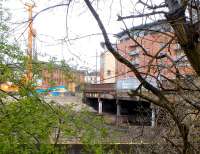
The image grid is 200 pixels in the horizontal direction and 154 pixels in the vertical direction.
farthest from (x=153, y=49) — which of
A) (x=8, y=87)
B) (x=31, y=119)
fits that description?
(x=8, y=87)

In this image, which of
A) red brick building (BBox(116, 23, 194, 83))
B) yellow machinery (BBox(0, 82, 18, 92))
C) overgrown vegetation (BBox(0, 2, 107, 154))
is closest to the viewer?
red brick building (BBox(116, 23, 194, 83))

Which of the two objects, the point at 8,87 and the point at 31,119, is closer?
the point at 31,119

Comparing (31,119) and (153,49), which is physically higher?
(153,49)

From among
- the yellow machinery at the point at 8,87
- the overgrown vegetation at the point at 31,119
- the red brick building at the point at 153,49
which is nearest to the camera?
the red brick building at the point at 153,49

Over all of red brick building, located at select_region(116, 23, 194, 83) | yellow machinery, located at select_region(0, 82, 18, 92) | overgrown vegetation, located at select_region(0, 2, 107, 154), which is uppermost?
red brick building, located at select_region(116, 23, 194, 83)

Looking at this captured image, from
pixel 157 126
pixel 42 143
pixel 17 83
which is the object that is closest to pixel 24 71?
pixel 17 83

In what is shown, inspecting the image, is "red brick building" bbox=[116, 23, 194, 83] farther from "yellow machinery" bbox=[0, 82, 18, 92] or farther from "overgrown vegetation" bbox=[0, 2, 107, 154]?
"yellow machinery" bbox=[0, 82, 18, 92]

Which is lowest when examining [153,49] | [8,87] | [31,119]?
[31,119]

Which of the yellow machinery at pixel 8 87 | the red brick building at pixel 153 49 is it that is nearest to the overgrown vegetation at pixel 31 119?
the yellow machinery at pixel 8 87

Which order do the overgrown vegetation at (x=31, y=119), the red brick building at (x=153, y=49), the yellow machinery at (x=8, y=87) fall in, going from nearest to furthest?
the red brick building at (x=153, y=49), the overgrown vegetation at (x=31, y=119), the yellow machinery at (x=8, y=87)

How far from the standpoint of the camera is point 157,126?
495 centimetres

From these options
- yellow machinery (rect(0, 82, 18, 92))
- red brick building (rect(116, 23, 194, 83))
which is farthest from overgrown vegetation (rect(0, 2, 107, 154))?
red brick building (rect(116, 23, 194, 83))

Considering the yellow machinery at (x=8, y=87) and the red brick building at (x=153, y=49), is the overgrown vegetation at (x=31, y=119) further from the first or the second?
the red brick building at (x=153, y=49)

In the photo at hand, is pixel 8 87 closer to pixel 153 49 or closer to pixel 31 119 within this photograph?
pixel 31 119
